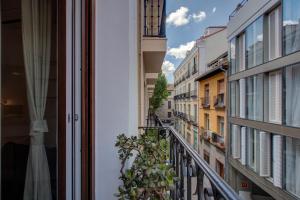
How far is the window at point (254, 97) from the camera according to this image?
23.2 ft

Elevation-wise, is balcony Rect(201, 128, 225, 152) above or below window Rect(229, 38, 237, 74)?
below

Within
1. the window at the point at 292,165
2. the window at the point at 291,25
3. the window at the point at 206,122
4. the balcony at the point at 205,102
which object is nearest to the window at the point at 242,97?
the window at the point at 291,25

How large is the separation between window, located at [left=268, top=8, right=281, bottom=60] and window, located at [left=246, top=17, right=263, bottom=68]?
1.10ft

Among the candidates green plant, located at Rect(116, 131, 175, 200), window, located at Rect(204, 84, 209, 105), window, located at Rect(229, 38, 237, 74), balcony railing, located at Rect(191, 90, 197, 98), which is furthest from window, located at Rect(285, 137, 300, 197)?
balcony railing, located at Rect(191, 90, 197, 98)

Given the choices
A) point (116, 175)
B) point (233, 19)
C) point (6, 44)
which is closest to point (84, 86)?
point (6, 44)

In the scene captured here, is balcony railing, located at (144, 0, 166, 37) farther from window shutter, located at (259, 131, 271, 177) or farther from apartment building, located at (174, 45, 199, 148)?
apartment building, located at (174, 45, 199, 148)

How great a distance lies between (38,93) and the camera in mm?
1251

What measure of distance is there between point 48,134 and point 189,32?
46.5 ft

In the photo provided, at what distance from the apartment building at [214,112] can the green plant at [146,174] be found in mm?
8311

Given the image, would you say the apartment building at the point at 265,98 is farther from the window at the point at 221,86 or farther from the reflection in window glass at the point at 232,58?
the window at the point at 221,86

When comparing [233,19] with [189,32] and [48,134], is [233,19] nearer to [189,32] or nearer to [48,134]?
[189,32]

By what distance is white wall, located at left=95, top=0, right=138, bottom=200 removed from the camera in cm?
147

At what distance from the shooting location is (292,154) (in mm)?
5762

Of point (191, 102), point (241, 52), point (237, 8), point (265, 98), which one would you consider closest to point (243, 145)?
point (265, 98)
